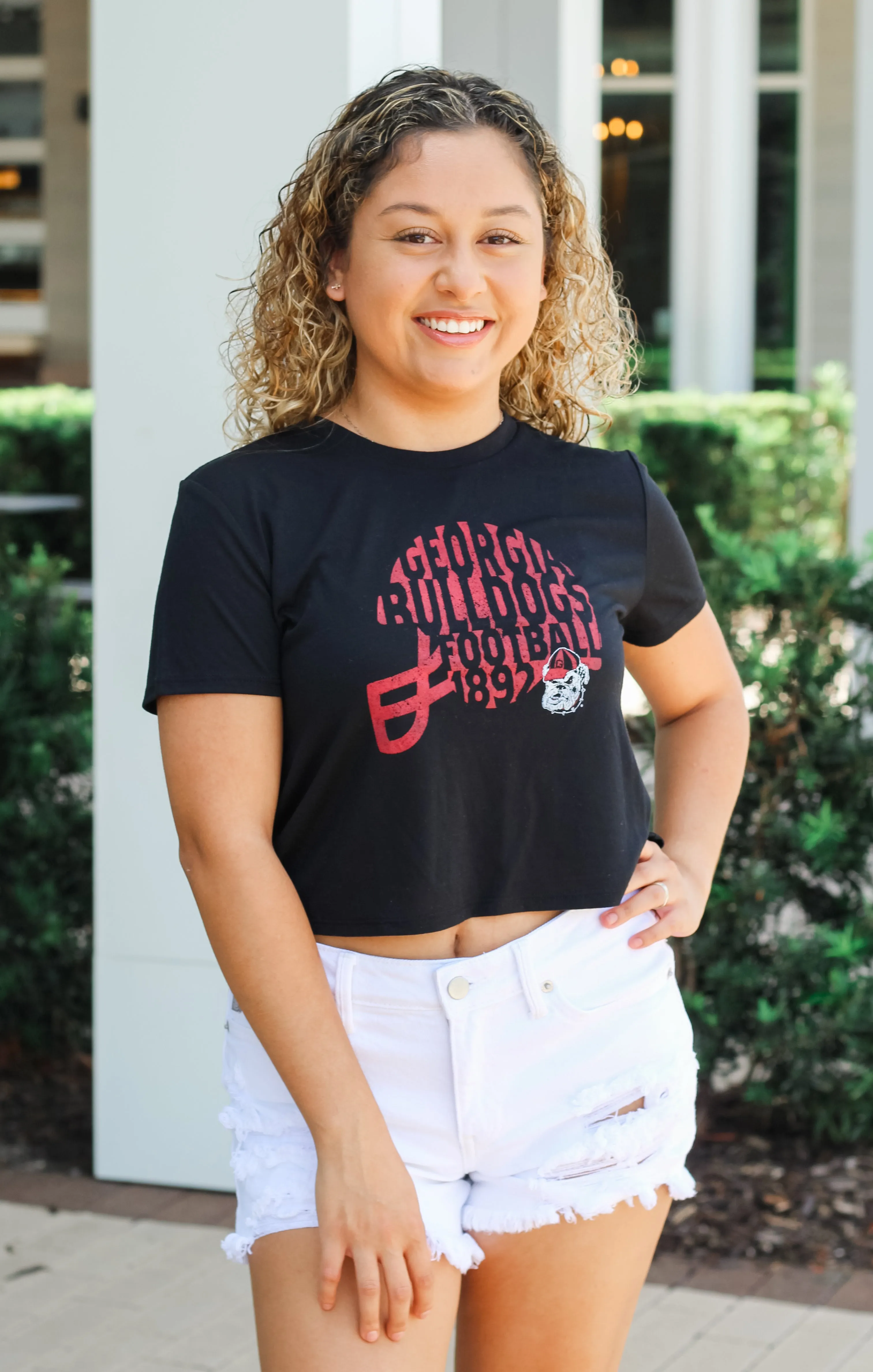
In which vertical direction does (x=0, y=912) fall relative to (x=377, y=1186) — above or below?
below

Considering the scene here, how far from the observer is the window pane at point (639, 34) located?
1341 centimetres

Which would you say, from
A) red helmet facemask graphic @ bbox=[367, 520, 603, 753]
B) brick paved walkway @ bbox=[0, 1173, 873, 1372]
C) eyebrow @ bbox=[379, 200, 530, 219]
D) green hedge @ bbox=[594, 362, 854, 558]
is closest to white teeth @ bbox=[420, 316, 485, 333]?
eyebrow @ bbox=[379, 200, 530, 219]

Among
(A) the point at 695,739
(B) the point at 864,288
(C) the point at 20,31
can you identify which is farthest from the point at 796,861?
(C) the point at 20,31

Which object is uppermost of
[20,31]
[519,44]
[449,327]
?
[20,31]

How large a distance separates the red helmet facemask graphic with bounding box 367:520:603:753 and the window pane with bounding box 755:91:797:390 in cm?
1278

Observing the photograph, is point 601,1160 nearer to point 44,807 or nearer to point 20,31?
point 44,807

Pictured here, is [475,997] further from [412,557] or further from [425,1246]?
[412,557]

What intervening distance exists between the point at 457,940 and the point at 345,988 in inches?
5.5

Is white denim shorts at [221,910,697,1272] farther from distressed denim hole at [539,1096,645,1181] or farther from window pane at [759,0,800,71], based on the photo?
window pane at [759,0,800,71]

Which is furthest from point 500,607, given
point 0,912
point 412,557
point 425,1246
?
point 0,912

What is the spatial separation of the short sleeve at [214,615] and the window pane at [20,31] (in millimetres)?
16945

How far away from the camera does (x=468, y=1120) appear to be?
1.73 meters

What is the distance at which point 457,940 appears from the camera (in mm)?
1768

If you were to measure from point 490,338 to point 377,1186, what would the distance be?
968 mm
